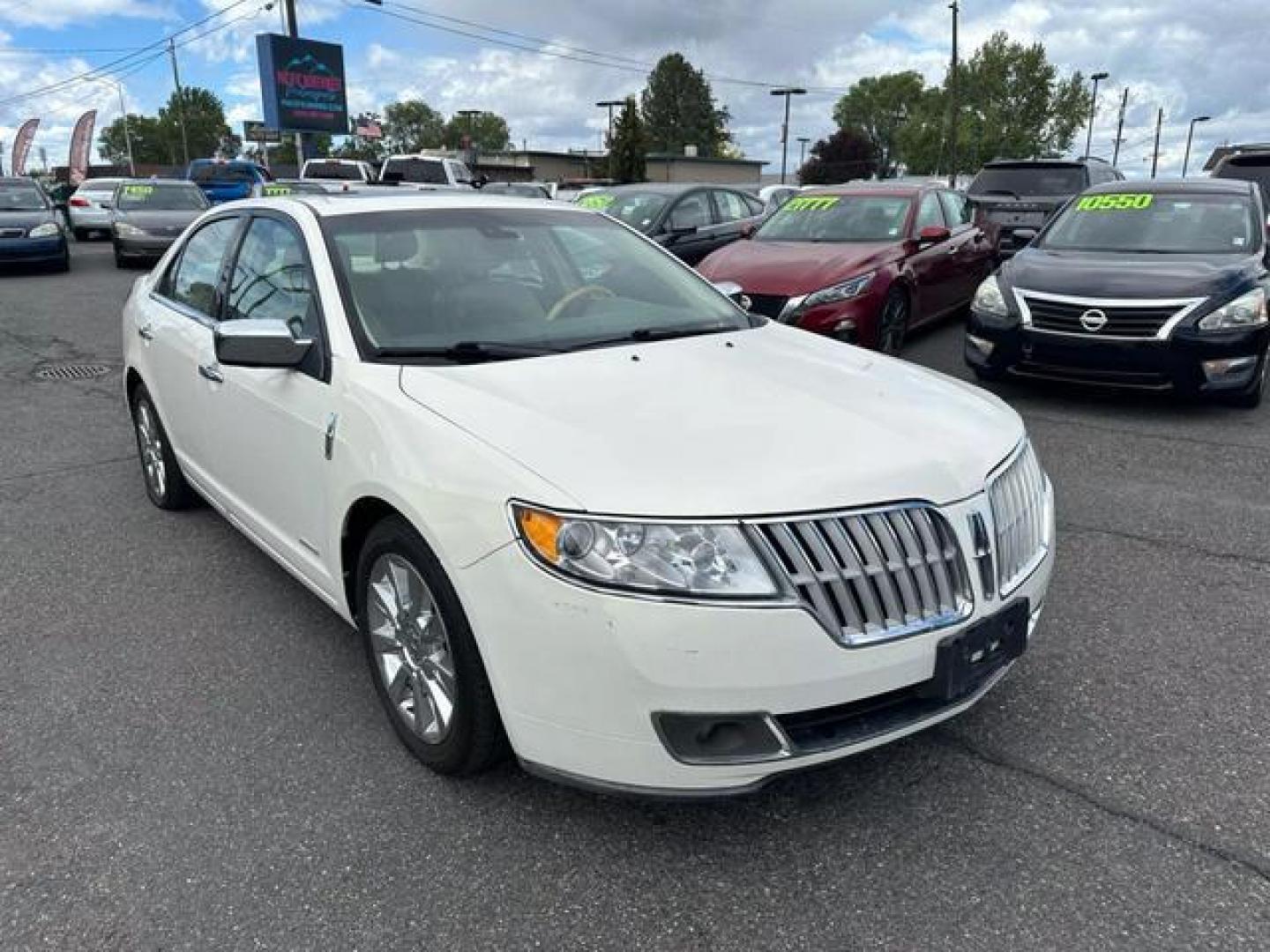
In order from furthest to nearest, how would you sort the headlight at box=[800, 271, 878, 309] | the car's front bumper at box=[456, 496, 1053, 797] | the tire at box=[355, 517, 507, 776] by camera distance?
the headlight at box=[800, 271, 878, 309]
the tire at box=[355, 517, 507, 776]
the car's front bumper at box=[456, 496, 1053, 797]

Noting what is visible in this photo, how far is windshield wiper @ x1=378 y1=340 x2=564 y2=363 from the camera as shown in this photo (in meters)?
2.94

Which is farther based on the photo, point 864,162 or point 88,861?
point 864,162

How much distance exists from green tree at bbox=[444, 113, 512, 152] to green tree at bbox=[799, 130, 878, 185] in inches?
1992

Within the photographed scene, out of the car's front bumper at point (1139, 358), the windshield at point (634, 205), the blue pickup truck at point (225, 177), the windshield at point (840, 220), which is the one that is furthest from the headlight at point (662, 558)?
the blue pickup truck at point (225, 177)

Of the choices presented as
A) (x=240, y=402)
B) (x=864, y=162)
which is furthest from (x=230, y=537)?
(x=864, y=162)

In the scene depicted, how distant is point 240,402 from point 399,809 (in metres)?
1.71

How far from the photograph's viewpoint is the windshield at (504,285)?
10.2 feet

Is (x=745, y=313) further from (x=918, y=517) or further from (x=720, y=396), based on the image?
(x=918, y=517)

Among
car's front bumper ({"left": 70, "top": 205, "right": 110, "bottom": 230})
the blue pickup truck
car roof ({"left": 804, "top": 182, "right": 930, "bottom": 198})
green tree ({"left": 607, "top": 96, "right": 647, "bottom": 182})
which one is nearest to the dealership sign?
the blue pickup truck

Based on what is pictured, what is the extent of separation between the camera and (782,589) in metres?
2.07

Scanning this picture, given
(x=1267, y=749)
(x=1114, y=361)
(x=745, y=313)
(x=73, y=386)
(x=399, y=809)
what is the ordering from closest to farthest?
1. (x=399, y=809)
2. (x=1267, y=749)
3. (x=745, y=313)
4. (x=1114, y=361)
5. (x=73, y=386)

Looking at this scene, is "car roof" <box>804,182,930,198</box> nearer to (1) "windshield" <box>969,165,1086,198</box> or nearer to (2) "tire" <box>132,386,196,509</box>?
(1) "windshield" <box>969,165,1086,198</box>

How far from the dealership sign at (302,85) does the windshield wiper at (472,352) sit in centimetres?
3411

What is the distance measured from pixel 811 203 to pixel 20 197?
14957 millimetres
